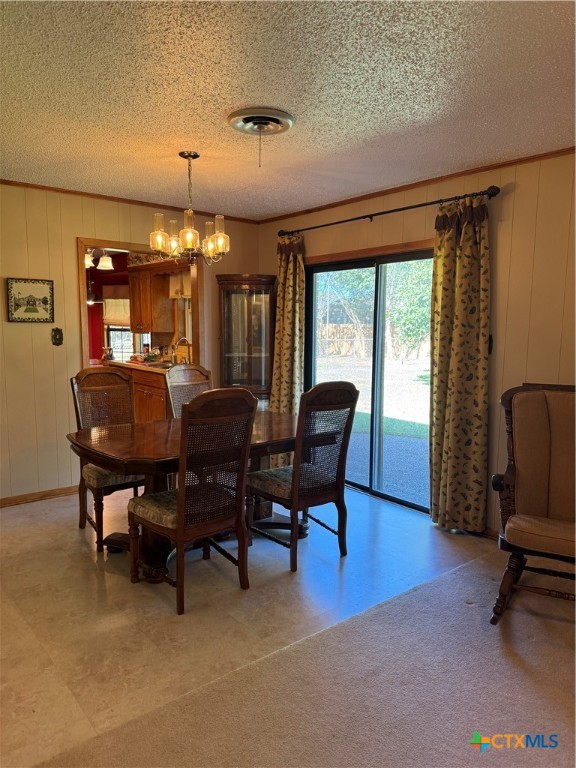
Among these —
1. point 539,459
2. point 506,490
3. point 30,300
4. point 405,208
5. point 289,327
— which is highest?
point 405,208

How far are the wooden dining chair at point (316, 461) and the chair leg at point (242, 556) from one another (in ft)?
1.07

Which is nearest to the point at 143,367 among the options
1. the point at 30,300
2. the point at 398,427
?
the point at 30,300

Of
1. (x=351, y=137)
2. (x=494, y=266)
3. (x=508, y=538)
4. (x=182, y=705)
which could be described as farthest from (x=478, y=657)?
(x=351, y=137)

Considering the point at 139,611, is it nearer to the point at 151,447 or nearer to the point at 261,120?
the point at 151,447

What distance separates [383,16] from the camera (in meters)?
1.86

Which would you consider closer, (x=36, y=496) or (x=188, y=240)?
(x=188, y=240)

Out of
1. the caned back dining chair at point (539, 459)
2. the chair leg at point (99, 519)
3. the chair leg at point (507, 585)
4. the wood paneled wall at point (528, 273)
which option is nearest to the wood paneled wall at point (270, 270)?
the wood paneled wall at point (528, 273)

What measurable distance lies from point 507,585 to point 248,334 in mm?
3520

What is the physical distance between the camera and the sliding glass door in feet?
13.9

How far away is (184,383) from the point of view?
4.16m

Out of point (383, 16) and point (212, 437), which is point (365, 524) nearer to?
point (212, 437)

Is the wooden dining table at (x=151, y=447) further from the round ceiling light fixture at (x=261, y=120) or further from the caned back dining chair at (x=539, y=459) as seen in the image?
the round ceiling light fixture at (x=261, y=120)

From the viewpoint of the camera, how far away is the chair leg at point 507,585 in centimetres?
261

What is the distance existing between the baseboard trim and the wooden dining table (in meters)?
1.27
